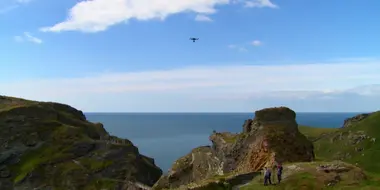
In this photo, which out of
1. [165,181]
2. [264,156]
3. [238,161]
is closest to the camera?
[264,156]

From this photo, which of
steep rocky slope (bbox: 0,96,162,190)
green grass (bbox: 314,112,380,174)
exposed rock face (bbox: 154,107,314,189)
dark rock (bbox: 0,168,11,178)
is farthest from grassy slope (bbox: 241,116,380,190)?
dark rock (bbox: 0,168,11,178)

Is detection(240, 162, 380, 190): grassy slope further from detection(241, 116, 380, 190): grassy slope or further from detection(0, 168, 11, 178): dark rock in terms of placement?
detection(0, 168, 11, 178): dark rock

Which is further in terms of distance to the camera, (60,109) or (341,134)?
(60,109)

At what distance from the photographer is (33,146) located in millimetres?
102250

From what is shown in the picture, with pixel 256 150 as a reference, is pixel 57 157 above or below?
below

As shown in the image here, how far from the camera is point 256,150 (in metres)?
57.1

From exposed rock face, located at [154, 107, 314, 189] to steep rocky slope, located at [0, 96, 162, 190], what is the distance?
527 inches

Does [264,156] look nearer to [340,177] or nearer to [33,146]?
[340,177]

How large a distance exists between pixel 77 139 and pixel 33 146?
34.5 feet

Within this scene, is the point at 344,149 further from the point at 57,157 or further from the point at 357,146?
the point at 57,157

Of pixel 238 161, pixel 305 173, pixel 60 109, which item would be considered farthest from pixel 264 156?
pixel 60 109

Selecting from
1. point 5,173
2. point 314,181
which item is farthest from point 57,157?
point 314,181

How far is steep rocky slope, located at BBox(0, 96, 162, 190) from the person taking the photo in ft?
301

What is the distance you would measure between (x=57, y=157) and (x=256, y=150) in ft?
188
